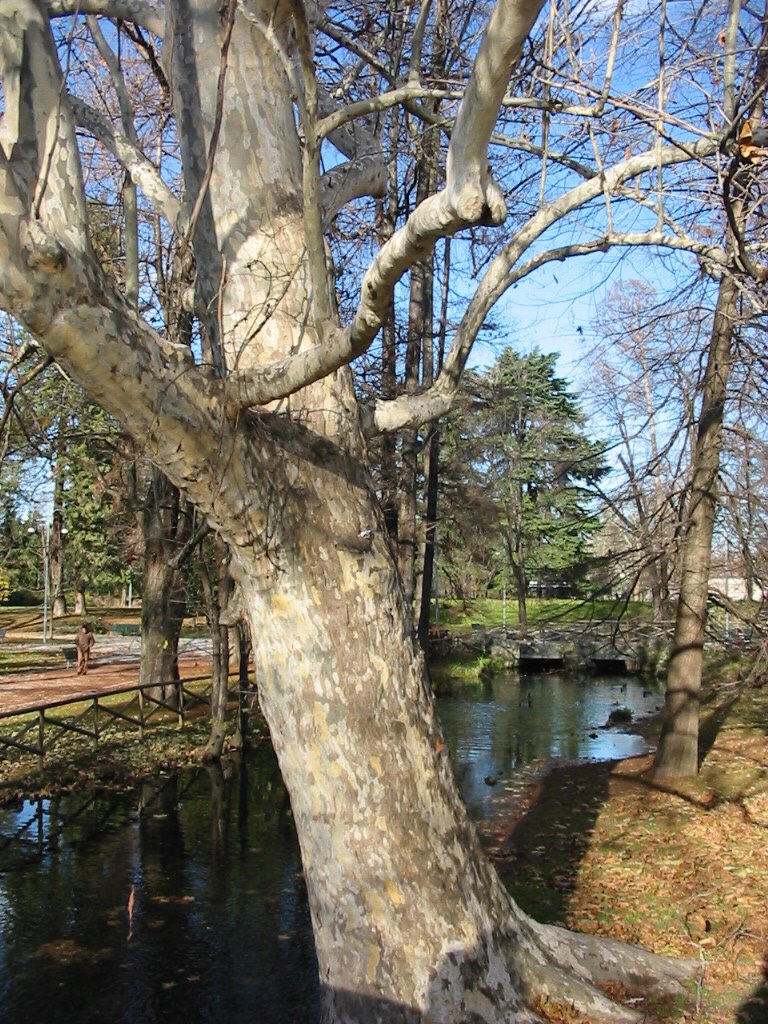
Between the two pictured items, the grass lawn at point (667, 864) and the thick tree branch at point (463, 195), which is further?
the grass lawn at point (667, 864)

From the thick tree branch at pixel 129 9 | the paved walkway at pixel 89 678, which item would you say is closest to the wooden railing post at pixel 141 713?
the paved walkway at pixel 89 678

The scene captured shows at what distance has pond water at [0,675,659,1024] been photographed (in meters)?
6.25

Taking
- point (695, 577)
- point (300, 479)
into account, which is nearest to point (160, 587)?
point (695, 577)

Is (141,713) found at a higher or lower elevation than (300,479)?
lower

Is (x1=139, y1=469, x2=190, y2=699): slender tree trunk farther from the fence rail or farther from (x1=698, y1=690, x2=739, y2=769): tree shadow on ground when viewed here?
(x1=698, y1=690, x2=739, y2=769): tree shadow on ground

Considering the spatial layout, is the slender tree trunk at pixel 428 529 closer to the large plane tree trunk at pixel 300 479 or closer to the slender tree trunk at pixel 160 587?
the slender tree trunk at pixel 160 587

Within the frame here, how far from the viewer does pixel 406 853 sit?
3.95 metres

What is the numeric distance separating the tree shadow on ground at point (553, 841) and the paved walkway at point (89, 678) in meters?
7.22

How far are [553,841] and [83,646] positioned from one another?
1513cm

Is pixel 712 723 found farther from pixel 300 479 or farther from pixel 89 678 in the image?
pixel 89 678

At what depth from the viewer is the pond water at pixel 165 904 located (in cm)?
625

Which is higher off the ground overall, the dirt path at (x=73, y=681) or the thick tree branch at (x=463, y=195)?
the thick tree branch at (x=463, y=195)

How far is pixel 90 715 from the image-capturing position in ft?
50.5

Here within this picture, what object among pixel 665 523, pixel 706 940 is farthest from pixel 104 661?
pixel 706 940
